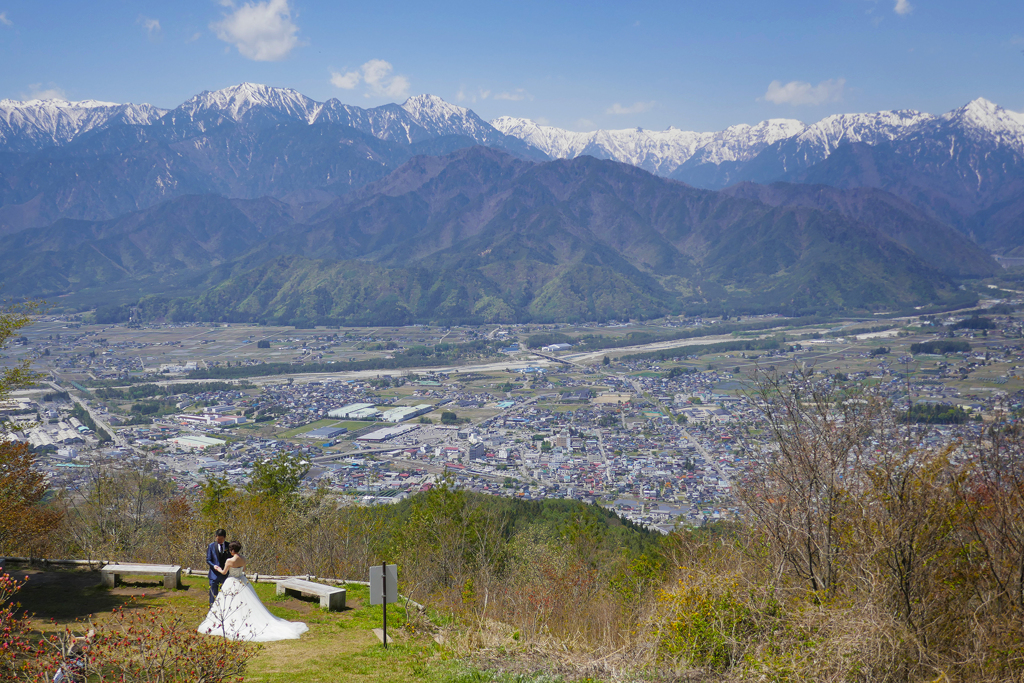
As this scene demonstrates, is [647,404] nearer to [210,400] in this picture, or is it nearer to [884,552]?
[210,400]

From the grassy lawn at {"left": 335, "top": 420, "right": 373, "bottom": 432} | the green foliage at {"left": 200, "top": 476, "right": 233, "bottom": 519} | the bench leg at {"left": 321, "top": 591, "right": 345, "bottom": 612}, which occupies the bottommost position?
the grassy lawn at {"left": 335, "top": 420, "right": 373, "bottom": 432}

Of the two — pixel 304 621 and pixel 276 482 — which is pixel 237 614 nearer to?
pixel 304 621

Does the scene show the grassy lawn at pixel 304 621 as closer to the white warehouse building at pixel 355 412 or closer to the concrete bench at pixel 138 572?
the concrete bench at pixel 138 572

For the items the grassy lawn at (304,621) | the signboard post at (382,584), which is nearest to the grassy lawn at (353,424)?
the grassy lawn at (304,621)

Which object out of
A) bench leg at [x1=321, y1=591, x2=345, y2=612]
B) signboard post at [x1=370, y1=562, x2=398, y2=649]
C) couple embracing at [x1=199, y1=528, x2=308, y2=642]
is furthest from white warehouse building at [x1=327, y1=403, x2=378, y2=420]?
signboard post at [x1=370, y1=562, x2=398, y2=649]

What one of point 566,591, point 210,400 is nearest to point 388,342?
point 210,400

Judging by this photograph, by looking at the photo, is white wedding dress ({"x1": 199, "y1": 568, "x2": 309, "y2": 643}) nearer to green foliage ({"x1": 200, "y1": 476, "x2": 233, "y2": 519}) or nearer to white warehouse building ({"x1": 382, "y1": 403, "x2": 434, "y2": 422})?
green foliage ({"x1": 200, "y1": 476, "x2": 233, "y2": 519})
